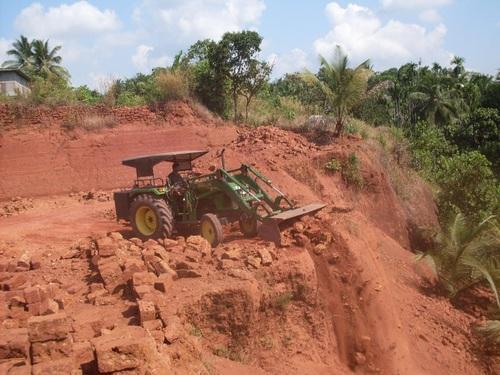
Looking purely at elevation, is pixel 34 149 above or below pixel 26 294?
above

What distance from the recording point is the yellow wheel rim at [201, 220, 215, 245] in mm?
8453

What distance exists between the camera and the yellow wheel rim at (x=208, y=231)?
8453 mm

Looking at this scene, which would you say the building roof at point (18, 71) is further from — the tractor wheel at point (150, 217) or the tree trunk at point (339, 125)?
the tractor wheel at point (150, 217)

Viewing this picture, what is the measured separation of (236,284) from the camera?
6.73m

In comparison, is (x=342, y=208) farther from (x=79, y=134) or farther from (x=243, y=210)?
(x=79, y=134)

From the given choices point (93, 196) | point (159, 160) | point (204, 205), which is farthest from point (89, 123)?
point (204, 205)

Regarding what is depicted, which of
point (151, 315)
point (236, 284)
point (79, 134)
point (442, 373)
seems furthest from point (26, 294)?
point (79, 134)

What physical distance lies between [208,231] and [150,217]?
56.7 inches

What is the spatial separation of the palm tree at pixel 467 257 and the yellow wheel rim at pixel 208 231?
446 centimetres

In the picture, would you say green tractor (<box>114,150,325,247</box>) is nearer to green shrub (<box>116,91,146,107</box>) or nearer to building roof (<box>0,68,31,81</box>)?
green shrub (<box>116,91,146,107</box>)

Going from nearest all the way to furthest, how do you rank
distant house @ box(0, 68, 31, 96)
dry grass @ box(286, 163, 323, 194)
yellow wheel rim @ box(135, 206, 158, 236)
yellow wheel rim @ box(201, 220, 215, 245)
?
A: yellow wheel rim @ box(201, 220, 215, 245)
yellow wheel rim @ box(135, 206, 158, 236)
dry grass @ box(286, 163, 323, 194)
distant house @ box(0, 68, 31, 96)

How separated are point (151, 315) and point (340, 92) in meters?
11.1

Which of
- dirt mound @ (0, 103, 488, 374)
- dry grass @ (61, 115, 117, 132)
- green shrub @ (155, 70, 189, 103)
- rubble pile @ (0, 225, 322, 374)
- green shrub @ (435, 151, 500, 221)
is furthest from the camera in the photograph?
green shrub @ (155, 70, 189, 103)

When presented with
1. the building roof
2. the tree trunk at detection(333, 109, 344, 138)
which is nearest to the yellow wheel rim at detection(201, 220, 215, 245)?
the tree trunk at detection(333, 109, 344, 138)
